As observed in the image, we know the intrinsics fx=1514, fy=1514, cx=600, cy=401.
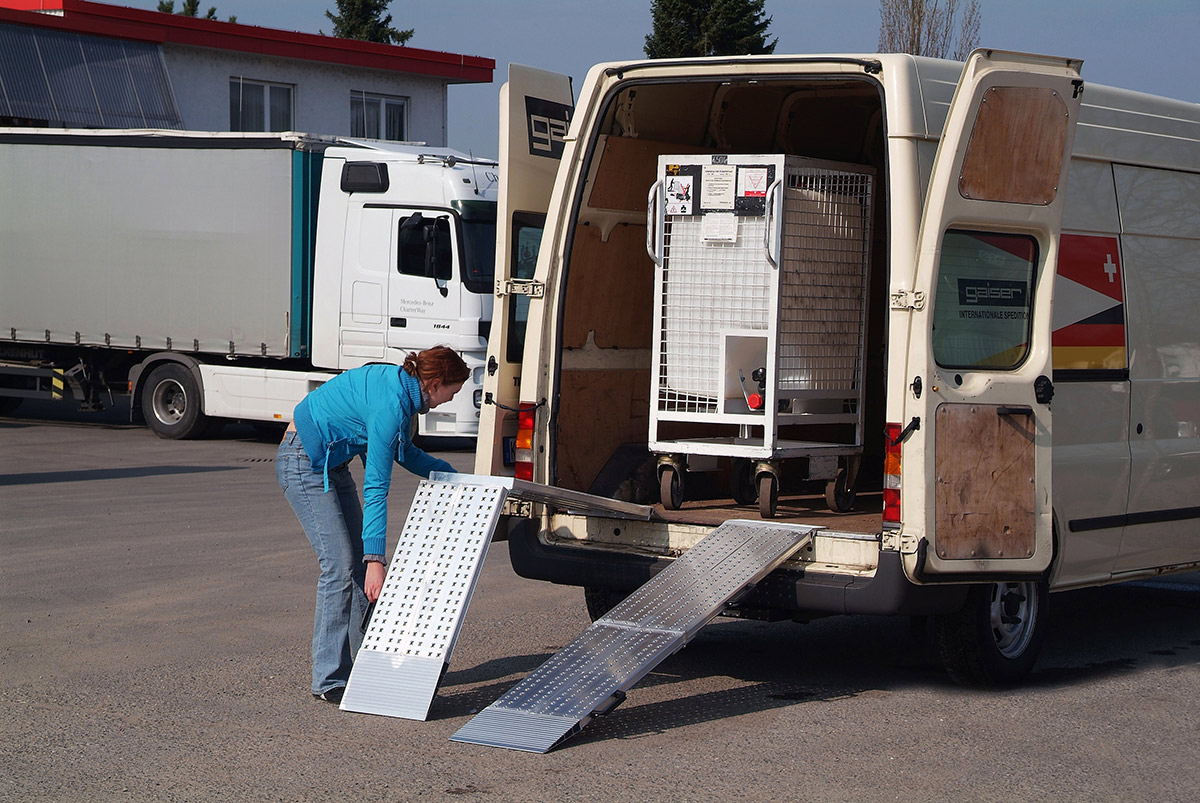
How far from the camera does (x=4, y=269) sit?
62.5 feet

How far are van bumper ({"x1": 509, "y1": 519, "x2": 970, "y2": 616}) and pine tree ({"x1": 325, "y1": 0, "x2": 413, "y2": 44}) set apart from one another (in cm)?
4687

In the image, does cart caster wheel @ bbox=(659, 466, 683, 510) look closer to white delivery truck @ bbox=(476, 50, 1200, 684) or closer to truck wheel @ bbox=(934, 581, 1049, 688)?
white delivery truck @ bbox=(476, 50, 1200, 684)

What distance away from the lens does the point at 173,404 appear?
1806 centimetres

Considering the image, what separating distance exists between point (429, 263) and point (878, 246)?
27.0 ft

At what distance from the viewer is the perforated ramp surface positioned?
617 centimetres

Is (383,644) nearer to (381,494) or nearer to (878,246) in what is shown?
(381,494)

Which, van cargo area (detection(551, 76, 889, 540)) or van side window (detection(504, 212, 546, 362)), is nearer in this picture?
van side window (detection(504, 212, 546, 362))

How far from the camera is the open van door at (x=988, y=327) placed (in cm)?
605

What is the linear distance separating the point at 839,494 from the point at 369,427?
2.68m

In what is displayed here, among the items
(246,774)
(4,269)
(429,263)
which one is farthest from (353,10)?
(246,774)

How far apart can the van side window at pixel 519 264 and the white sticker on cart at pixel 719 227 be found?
78cm

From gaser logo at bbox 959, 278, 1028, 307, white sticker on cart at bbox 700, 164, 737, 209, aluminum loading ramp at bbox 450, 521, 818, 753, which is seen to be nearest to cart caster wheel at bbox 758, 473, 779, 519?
aluminum loading ramp at bbox 450, 521, 818, 753

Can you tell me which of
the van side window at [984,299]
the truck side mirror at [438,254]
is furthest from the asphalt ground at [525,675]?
the truck side mirror at [438,254]

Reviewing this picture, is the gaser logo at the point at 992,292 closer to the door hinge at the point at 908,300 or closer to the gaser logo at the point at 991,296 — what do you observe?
the gaser logo at the point at 991,296
